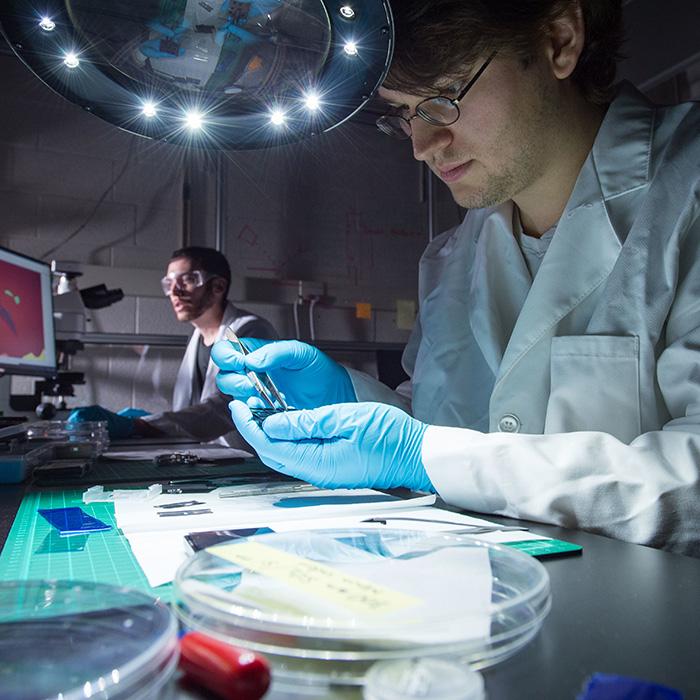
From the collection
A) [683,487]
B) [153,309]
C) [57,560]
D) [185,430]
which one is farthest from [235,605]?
[153,309]

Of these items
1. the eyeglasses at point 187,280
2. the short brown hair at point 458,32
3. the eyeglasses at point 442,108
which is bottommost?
the eyeglasses at point 187,280

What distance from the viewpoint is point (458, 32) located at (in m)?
1.03

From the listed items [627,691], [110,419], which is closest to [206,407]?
[110,419]

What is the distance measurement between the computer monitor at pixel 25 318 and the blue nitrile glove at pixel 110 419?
0.77ft

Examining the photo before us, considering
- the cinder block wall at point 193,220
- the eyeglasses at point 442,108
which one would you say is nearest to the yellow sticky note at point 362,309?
the cinder block wall at point 193,220

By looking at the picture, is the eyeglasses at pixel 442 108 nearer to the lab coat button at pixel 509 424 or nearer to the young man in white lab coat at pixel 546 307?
the young man in white lab coat at pixel 546 307

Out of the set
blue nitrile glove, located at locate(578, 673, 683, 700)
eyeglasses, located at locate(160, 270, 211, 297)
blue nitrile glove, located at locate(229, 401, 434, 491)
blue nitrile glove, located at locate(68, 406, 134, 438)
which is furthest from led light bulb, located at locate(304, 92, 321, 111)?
eyeglasses, located at locate(160, 270, 211, 297)

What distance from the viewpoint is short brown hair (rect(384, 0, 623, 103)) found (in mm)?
1009

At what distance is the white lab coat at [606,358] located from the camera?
2.36 feet

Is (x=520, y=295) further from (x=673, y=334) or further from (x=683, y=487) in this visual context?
(x=683, y=487)

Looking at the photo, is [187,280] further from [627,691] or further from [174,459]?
[627,691]

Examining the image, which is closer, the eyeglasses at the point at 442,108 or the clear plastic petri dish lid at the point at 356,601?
the clear plastic petri dish lid at the point at 356,601

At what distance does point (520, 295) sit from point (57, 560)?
1.14 meters

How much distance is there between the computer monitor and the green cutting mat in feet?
4.73
